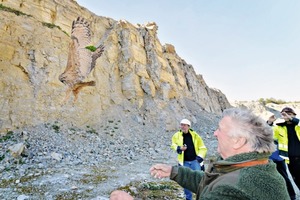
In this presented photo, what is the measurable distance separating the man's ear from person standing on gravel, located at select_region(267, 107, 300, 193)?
136 inches

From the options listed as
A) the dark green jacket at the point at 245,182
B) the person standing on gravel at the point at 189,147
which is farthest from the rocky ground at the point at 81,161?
the dark green jacket at the point at 245,182

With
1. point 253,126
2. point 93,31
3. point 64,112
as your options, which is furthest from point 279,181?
point 93,31

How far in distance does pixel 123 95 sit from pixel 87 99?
12.5 feet

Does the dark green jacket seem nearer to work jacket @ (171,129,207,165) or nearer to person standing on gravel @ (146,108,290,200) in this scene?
person standing on gravel @ (146,108,290,200)

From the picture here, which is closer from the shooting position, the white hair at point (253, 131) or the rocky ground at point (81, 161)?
the white hair at point (253, 131)

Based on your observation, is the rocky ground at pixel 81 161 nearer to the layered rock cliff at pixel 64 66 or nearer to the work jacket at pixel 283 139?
the layered rock cliff at pixel 64 66

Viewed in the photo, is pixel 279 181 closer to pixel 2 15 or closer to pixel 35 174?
pixel 35 174

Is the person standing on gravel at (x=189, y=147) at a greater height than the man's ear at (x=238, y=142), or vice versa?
the man's ear at (x=238, y=142)

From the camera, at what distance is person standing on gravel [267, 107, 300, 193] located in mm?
4367

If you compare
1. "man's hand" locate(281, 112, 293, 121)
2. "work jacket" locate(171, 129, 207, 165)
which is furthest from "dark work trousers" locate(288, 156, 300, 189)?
"work jacket" locate(171, 129, 207, 165)

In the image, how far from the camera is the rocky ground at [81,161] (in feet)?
19.8

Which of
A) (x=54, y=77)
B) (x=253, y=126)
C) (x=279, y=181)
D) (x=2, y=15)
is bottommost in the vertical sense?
(x=279, y=181)

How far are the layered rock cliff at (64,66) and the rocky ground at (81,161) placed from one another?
1343 millimetres

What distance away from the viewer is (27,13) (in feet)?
49.3
